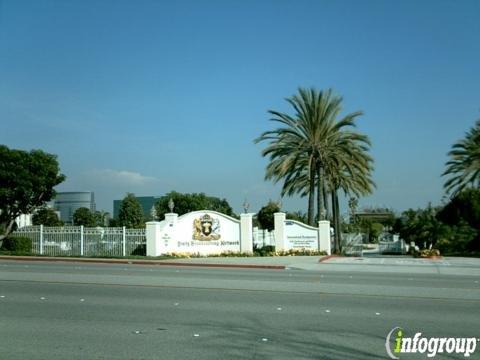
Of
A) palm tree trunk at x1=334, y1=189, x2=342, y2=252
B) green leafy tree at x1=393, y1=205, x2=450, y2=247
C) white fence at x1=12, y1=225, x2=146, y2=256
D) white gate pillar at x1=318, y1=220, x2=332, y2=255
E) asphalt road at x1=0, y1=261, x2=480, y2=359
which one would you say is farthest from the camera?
green leafy tree at x1=393, y1=205, x2=450, y2=247

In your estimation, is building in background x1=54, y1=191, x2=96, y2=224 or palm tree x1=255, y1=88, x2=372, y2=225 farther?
building in background x1=54, y1=191, x2=96, y2=224

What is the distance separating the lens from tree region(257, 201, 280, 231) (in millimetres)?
38875

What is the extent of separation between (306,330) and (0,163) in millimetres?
27594

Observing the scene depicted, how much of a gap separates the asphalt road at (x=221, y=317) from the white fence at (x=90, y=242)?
14.7 metres

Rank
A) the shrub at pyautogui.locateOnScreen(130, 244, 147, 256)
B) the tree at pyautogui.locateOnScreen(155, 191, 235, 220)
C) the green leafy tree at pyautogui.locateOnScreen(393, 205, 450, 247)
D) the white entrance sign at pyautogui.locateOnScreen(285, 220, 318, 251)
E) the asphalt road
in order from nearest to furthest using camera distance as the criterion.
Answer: the asphalt road
the shrub at pyautogui.locateOnScreen(130, 244, 147, 256)
the white entrance sign at pyautogui.locateOnScreen(285, 220, 318, 251)
the green leafy tree at pyautogui.locateOnScreen(393, 205, 450, 247)
the tree at pyautogui.locateOnScreen(155, 191, 235, 220)

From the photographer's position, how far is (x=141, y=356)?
24.0 ft

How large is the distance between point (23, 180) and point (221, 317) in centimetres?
2516

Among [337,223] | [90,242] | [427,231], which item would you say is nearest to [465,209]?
[427,231]

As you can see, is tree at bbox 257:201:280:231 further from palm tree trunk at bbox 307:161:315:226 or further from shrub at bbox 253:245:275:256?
shrub at bbox 253:245:275:256

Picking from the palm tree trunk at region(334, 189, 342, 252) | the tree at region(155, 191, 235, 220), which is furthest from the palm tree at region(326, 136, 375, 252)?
the tree at region(155, 191, 235, 220)

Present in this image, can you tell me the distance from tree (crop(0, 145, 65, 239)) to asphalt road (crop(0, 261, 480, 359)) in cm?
1714

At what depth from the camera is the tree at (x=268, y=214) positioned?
38875mm

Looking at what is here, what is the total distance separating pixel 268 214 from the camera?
39.5 m

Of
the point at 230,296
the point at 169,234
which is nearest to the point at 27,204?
the point at 169,234
